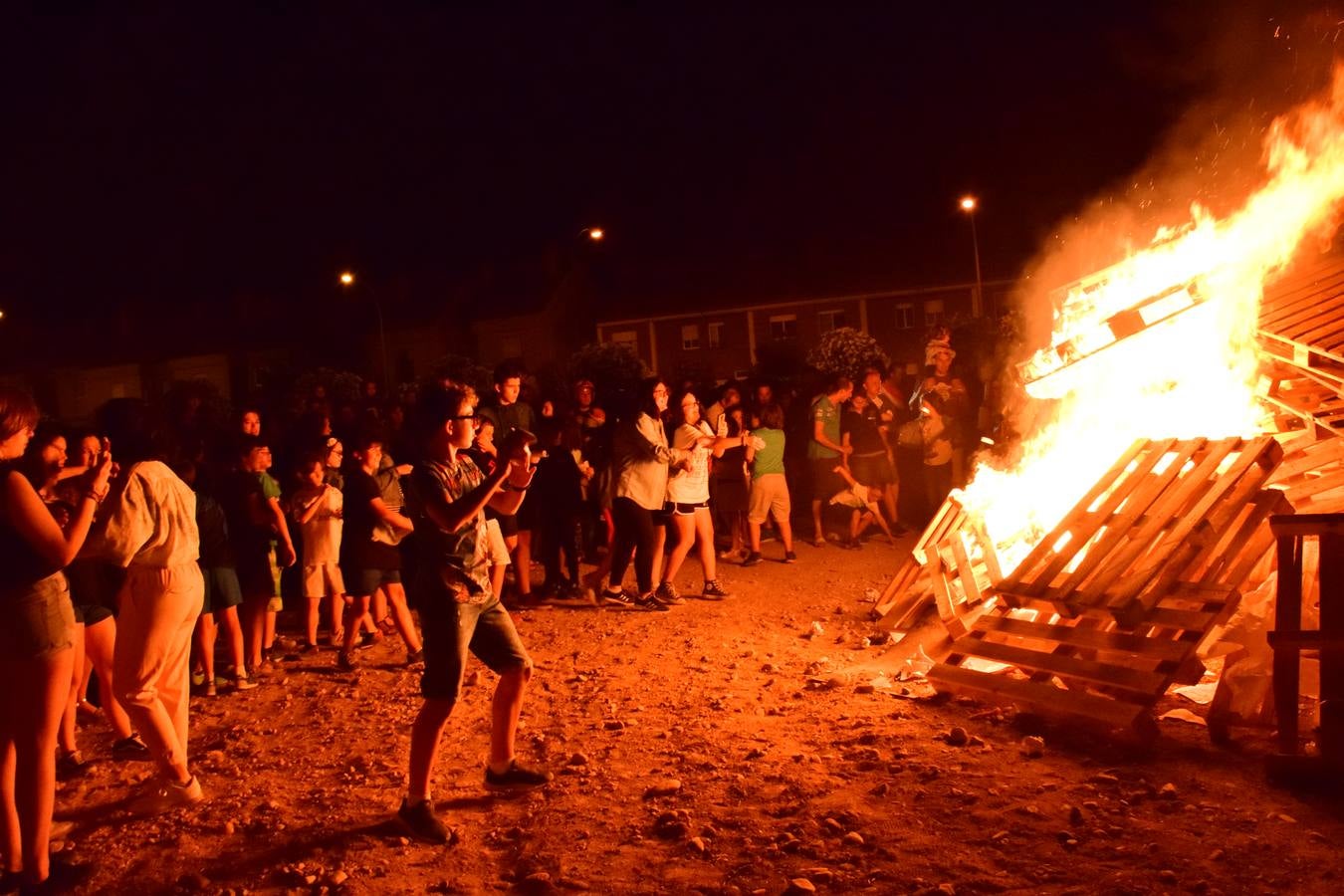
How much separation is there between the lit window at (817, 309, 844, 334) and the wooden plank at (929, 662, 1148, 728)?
30.4 metres

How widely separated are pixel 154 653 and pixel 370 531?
2.59 m

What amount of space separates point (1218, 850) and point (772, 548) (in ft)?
25.7

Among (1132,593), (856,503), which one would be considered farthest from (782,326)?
(1132,593)

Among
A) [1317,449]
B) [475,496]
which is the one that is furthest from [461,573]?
[1317,449]

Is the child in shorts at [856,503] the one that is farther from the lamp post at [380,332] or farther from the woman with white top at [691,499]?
the lamp post at [380,332]

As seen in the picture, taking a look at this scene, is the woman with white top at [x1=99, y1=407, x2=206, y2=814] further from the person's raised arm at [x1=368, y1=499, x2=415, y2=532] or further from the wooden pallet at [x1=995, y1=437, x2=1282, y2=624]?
the wooden pallet at [x1=995, y1=437, x2=1282, y2=624]

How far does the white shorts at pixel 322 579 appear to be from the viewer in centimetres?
760

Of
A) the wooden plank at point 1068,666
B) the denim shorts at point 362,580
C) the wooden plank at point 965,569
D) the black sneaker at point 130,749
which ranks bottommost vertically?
the black sneaker at point 130,749

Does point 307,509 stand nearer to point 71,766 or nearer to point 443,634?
point 71,766

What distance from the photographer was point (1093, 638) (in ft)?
17.4

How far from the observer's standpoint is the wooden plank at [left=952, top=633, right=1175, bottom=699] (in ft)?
15.6

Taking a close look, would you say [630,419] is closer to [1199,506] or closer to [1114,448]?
[1114,448]

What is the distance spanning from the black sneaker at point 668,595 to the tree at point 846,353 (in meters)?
16.5

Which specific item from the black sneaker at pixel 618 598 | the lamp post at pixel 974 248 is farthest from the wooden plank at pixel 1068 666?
the lamp post at pixel 974 248
